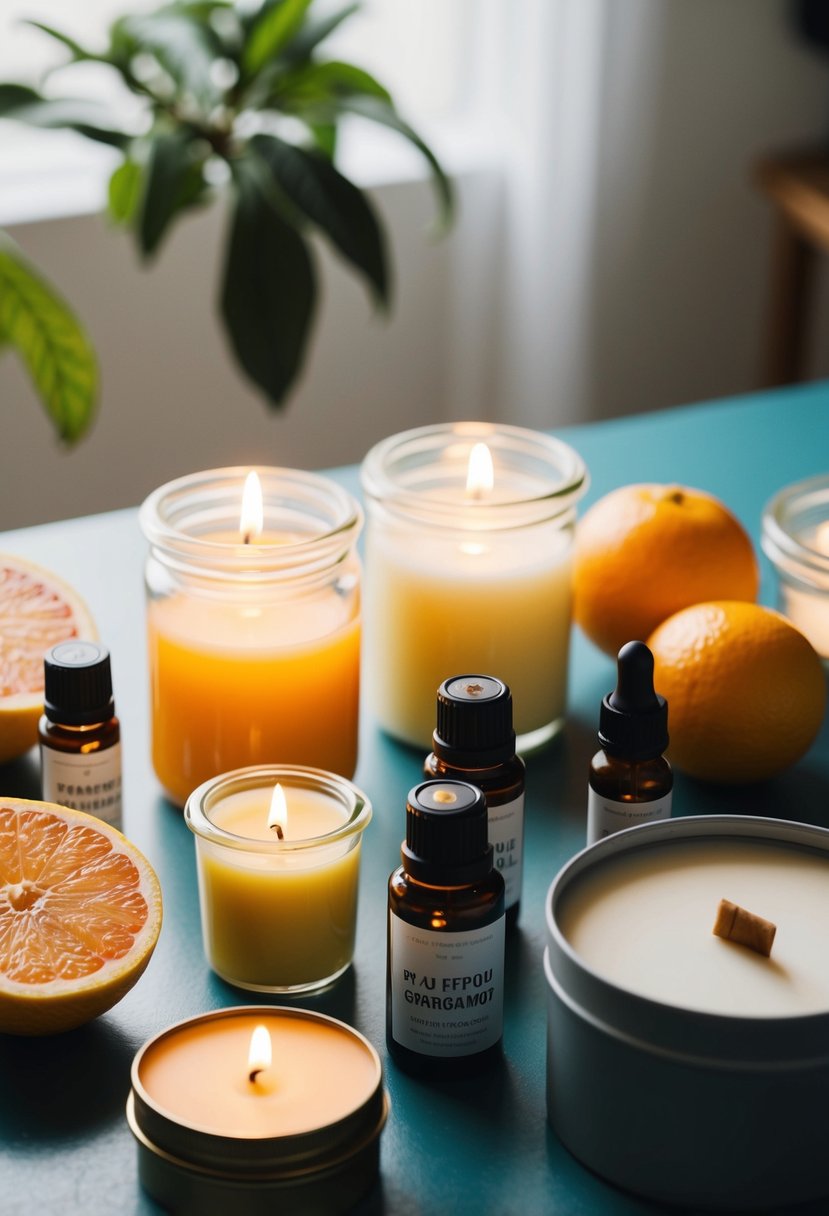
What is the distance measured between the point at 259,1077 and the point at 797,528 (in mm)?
596

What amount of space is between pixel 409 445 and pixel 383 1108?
51 cm

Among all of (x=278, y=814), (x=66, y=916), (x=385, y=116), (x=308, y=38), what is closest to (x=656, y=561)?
(x=278, y=814)

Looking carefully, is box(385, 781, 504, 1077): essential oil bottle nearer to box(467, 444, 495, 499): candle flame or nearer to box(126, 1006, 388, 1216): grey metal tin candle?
box(126, 1006, 388, 1216): grey metal tin candle

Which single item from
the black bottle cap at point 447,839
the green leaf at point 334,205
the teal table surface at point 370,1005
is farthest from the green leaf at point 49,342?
the black bottle cap at point 447,839

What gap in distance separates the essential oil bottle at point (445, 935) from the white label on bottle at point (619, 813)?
0.42 ft

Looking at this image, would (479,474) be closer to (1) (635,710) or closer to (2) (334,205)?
(1) (635,710)

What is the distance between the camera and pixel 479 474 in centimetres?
100

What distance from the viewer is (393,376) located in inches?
108

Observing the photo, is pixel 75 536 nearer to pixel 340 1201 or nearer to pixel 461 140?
pixel 340 1201

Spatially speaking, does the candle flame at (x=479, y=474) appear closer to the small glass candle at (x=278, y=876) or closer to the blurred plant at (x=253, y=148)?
the small glass candle at (x=278, y=876)

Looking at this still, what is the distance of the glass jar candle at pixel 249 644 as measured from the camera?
91 centimetres

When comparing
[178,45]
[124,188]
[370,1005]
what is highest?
[178,45]

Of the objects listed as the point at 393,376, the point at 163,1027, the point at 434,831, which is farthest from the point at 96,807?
the point at 393,376

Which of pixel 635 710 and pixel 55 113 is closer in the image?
pixel 635 710
